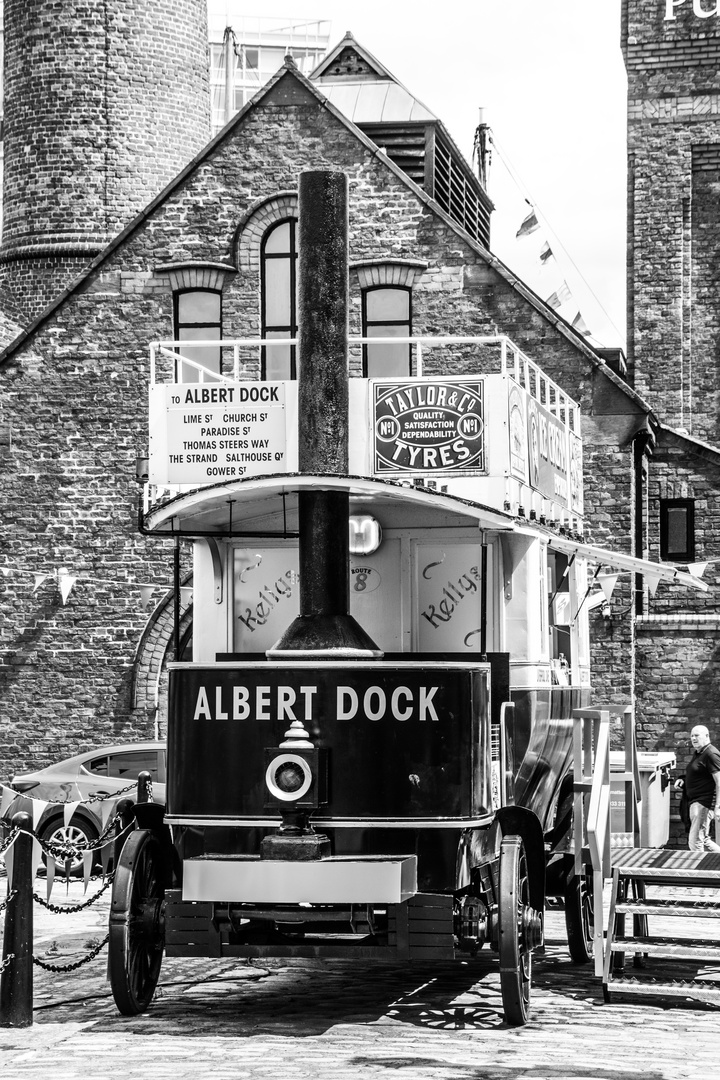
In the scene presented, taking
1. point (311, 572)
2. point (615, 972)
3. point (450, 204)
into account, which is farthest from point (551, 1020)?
point (450, 204)

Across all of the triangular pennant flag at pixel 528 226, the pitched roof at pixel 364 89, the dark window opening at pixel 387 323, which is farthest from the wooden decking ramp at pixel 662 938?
the pitched roof at pixel 364 89

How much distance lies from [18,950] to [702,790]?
26.9 ft

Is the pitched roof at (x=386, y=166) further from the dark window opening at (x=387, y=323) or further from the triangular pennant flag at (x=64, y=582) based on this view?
the triangular pennant flag at (x=64, y=582)

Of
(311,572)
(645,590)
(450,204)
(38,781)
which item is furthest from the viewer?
(450,204)

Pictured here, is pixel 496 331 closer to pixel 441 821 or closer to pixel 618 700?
pixel 618 700

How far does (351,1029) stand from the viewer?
849 cm

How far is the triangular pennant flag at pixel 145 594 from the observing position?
21.7 m

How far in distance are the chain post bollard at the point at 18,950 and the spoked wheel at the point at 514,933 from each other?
2456 mm

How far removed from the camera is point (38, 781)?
1805 cm

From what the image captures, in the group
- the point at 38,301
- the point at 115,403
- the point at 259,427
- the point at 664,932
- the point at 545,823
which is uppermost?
the point at 38,301

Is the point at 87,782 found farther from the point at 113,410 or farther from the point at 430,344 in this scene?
the point at 430,344

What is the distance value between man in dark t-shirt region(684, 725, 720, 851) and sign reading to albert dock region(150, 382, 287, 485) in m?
6.46

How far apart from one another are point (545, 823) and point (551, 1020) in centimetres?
182

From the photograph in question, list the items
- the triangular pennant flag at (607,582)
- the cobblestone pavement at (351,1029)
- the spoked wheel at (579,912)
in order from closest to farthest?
the cobblestone pavement at (351,1029)
the spoked wheel at (579,912)
the triangular pennant flag at (607,582)
